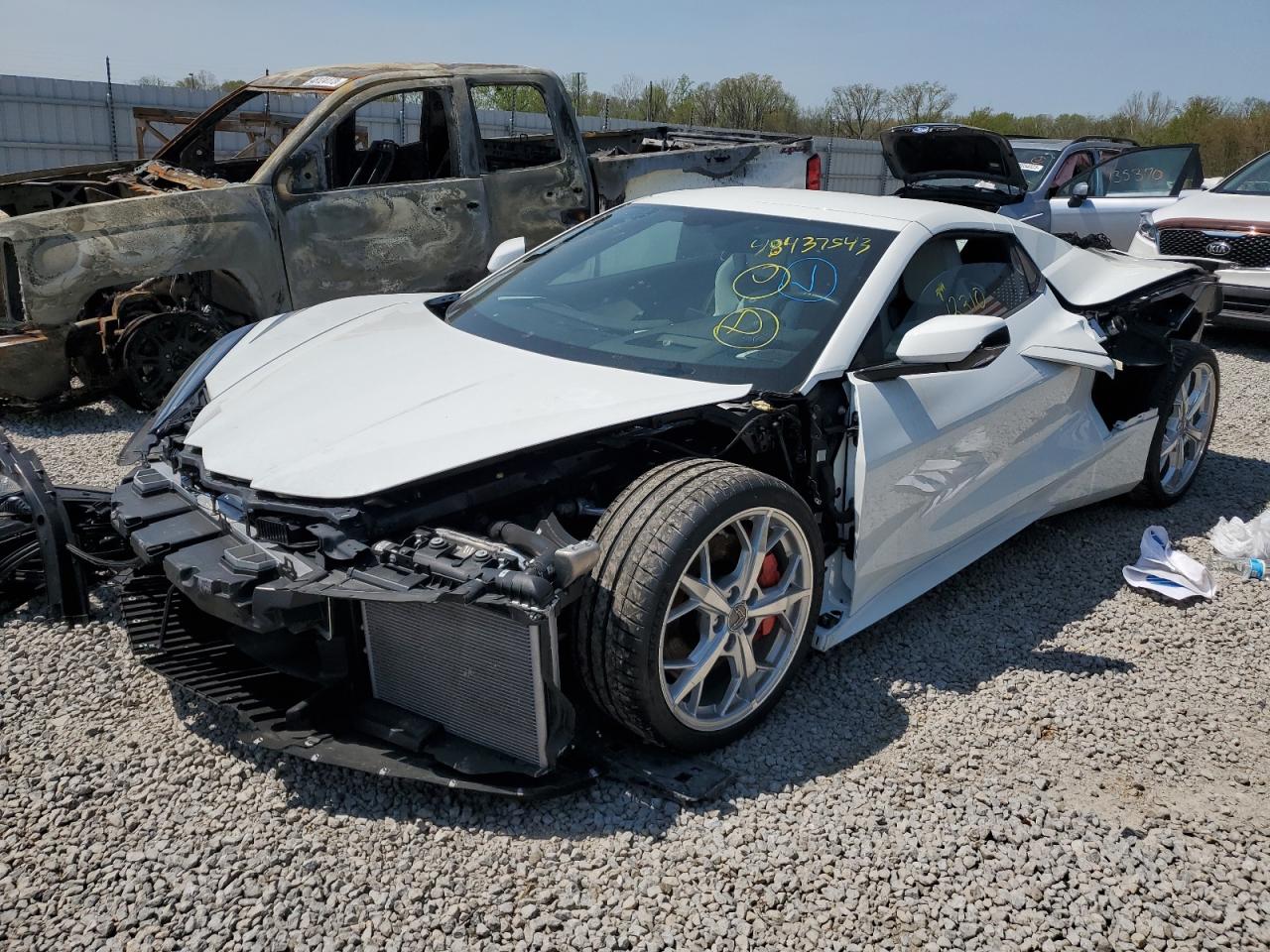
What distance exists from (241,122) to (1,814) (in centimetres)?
724

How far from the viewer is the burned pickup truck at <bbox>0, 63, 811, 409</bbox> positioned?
5.79m

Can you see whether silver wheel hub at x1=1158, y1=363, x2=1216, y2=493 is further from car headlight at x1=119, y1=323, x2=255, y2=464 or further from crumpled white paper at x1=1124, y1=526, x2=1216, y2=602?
car headlight at x1=119, y1=323, x2=255, y2=464

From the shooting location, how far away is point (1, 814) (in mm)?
2717

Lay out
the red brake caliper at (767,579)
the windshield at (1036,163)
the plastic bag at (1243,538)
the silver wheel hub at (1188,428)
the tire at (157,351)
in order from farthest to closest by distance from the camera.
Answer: the windshield at (1036,163) < the tire at (157,351) < the silver wheel hub at (1188,428) < the plastic bag at (1243,538) < the red brake caliper at (767,579)

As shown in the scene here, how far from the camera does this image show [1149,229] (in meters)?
9.45

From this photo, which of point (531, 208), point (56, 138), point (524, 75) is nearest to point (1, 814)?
point (531, 208)

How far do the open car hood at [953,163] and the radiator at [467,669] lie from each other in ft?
16.8

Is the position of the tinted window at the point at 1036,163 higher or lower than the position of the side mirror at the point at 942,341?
higher

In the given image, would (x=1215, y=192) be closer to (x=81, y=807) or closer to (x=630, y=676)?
(x=630, y=676)

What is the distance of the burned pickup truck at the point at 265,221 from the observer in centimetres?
579

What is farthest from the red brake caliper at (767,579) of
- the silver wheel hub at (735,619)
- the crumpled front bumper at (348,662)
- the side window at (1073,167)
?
the side window at (1073,167)

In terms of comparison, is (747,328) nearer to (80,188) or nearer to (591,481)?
(591,481)

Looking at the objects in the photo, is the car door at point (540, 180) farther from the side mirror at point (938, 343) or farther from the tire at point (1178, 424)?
the side mirror at point (938, 343)

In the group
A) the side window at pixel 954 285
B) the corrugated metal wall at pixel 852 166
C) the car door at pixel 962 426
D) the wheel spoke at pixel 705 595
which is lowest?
the wheel spoke at pixel 705 595
